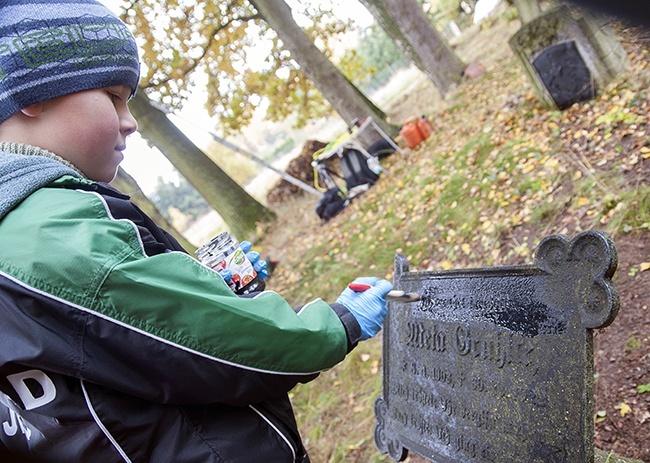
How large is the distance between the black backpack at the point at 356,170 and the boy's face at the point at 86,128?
7.30 metres

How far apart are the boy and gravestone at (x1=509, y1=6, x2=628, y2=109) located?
472 cm

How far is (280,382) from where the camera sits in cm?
143

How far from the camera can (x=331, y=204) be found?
8703 mm

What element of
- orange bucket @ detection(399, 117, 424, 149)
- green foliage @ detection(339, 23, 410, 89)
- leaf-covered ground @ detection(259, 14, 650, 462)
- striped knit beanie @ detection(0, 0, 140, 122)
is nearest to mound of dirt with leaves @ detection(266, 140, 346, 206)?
orange bucket @ detection(399, 117, 424, 149)

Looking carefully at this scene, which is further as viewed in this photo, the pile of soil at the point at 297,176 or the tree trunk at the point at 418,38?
the pile of soil at the point at 297,176

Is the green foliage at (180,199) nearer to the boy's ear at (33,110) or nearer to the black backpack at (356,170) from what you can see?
the black backpack at (356,170)

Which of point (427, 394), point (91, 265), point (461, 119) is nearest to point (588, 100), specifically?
point (461, 119)

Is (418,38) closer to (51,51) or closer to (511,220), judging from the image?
(511,220)

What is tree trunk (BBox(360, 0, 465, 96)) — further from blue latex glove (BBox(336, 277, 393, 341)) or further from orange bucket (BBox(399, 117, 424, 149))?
blue latex glove (BBox(336, 277, 393, 341))

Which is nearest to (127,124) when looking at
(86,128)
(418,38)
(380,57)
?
(86,128)

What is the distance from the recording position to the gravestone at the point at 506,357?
1.60 meters

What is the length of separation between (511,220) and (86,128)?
3753 millimetres

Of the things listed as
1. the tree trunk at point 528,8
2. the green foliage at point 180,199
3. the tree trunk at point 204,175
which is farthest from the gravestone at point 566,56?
the green foliage at point 180,199

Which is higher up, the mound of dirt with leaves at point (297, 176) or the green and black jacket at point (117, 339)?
the green and black jacket at point (117, 339)
